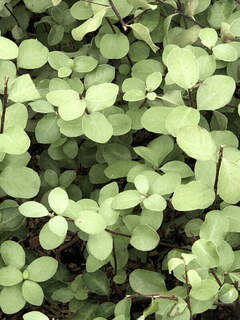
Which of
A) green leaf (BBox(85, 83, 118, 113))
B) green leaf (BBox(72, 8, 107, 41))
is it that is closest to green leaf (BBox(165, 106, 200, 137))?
green leaf (BBox(85, 83, 118, 113))

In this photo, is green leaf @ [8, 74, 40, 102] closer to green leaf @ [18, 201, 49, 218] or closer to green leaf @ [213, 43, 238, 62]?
green leaf @ [18, 201, 49, 218]

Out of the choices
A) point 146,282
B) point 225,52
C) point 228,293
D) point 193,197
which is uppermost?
point 225,52

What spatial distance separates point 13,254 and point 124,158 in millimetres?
292

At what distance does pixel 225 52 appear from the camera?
999 mm

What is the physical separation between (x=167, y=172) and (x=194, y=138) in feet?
0.63

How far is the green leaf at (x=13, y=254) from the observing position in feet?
3.18

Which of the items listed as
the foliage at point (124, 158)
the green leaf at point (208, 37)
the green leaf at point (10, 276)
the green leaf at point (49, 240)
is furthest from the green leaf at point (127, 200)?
the green leaf at point (208, 37)

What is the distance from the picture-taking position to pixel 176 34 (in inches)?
43.8

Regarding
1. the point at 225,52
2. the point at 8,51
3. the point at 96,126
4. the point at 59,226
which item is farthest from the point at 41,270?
the point at 225,52

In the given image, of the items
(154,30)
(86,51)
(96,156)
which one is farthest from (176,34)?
(96,156)

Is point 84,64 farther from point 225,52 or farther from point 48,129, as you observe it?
point 225,52

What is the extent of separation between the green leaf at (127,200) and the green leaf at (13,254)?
21 centimetres

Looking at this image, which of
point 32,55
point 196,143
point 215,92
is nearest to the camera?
point 196,143

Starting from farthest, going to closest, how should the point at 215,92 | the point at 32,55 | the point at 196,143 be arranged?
the point at 32,55, the point at 215,92, the point at 196,143
